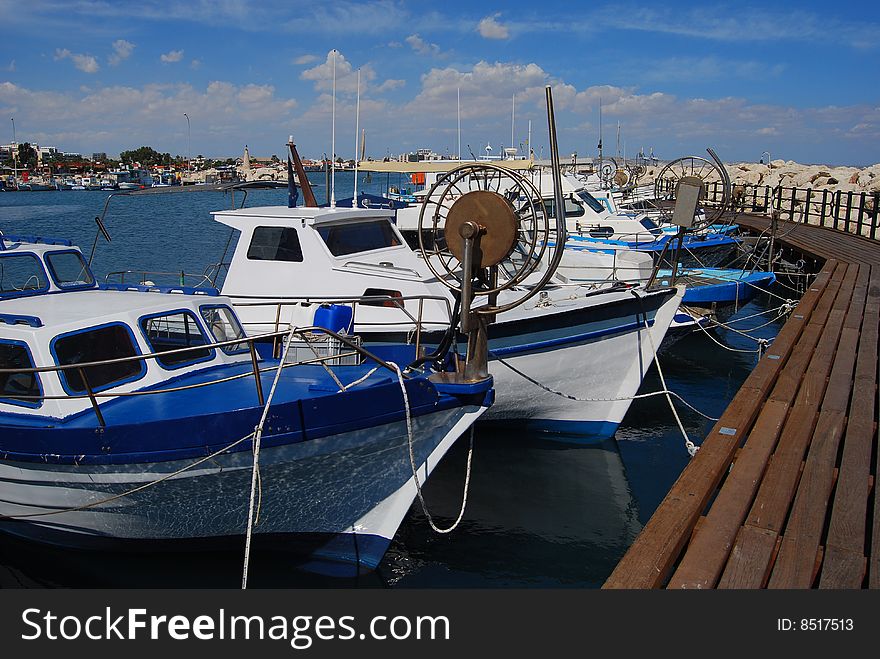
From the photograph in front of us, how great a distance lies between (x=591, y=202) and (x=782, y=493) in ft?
56.4

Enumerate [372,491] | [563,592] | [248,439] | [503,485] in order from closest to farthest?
[563,592]
[248,439]
[372,491]
[503,485]

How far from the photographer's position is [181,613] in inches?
202

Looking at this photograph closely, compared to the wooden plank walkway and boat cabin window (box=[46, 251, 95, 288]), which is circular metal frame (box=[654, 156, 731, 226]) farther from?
boat cabin window (box=[46, 251, 95, 288])

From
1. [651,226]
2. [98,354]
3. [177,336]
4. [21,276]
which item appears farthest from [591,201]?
[98,354]

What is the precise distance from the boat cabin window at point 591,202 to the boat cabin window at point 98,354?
16459 mm

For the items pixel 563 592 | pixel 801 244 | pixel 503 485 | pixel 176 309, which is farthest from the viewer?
pixel 801 244

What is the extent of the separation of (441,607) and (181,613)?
1747 millimetres

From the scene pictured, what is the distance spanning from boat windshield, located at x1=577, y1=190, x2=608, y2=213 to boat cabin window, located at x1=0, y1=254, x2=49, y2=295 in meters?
15.6

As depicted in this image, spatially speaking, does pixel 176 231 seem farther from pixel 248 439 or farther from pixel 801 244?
pixel 248 439

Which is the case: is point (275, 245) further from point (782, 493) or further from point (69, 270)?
point (782, 493)

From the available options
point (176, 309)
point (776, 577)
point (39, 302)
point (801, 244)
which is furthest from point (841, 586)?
point (801, 244)

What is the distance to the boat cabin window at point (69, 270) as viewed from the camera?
9.02 metres

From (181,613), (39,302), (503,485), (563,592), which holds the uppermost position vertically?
(39,302)

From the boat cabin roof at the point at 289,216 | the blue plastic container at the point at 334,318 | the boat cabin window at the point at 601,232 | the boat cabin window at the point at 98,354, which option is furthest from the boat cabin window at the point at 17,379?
the boat cabin window at the point at 601,232
